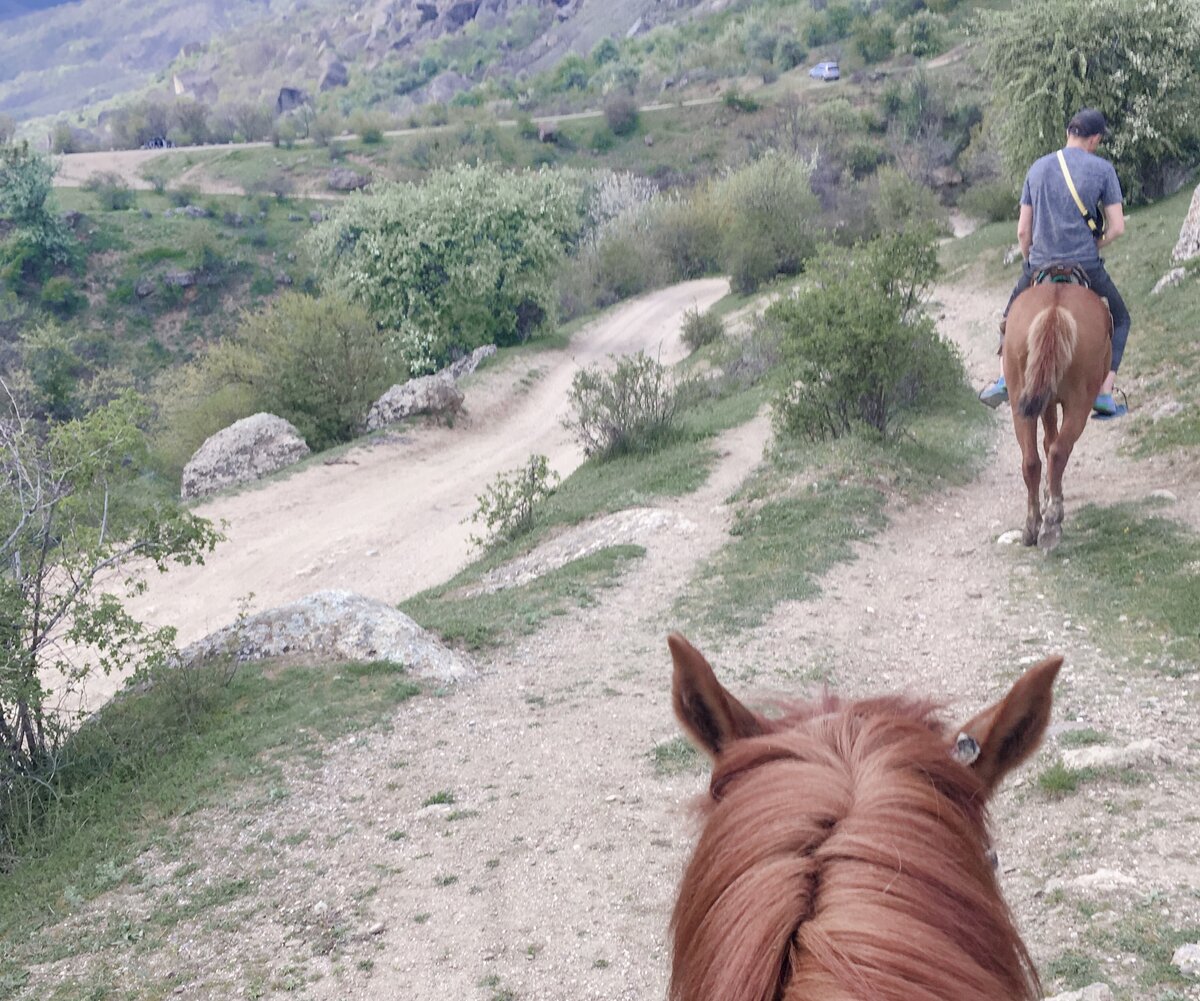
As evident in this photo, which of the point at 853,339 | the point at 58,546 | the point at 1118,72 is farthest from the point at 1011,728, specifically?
the point at 1118,72

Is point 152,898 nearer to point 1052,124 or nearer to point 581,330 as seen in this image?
point 1052,124

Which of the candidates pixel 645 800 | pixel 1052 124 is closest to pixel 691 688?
pixel 645 800

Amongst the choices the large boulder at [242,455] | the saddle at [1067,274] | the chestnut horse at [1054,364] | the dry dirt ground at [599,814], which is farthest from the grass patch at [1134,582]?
the large boulder at [242,455]

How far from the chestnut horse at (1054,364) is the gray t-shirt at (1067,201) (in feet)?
1.00

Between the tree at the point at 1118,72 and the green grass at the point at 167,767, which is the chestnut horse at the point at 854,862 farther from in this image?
the tree at the point at 1118,72

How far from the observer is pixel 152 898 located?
437 centimetres

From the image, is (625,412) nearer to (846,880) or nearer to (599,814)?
(599,814)

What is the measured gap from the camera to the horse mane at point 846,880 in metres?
1.14

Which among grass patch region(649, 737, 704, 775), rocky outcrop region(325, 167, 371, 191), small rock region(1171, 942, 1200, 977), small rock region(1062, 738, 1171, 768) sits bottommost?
grass patch region(649, 737, 704, 775)

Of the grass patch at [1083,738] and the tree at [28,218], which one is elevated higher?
the tree at [28,218]

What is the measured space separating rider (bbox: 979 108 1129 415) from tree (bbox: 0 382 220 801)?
658cm

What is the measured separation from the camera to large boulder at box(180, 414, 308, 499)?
1805 cm

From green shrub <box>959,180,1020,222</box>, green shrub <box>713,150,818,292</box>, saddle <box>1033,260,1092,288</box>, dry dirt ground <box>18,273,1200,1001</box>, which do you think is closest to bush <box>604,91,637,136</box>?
green shrub <box>713,150,818,292</box>

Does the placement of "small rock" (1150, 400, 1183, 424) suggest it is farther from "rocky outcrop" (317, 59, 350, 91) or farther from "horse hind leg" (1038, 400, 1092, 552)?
"rocky outcrop" (317, 59, 350, 91)
